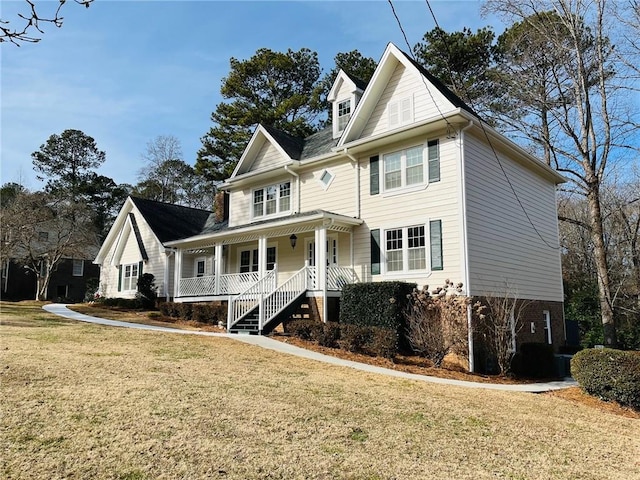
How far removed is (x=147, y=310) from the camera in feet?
76.1

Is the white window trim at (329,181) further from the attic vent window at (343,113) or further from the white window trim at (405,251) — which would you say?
the white window trim at (405,251)

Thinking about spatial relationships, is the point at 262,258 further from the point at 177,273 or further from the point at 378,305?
the point at 177,273

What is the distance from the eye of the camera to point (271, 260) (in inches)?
785

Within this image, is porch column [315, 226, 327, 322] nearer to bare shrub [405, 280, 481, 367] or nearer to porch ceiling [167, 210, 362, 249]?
porch ceiling [167, 210, 362, 249]

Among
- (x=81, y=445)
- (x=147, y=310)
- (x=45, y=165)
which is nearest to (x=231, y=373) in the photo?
(x=81, y=445)

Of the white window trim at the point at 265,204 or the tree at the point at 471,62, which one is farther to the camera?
the tree at the point at 471,62

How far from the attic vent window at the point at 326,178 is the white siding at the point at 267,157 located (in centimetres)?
201

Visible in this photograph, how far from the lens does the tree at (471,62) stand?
26656 millimetres

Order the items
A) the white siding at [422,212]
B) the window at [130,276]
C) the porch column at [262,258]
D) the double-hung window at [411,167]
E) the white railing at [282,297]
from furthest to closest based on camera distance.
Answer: the window at [130,276], the porch column at [262,258], the white railing at [282,297], the double-hung window at [411,167], the white siding at [422,212]

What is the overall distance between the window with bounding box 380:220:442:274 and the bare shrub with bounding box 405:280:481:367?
111 centimetres

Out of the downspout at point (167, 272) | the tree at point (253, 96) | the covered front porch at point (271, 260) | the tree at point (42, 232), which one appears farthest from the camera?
the tree at point (253, 96)

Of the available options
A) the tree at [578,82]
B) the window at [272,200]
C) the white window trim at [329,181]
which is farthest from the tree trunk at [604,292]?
the window at [272,200]

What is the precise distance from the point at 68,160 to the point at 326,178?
43.2 m

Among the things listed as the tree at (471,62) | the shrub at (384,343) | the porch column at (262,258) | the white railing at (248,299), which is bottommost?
the shrub at (384,343)
